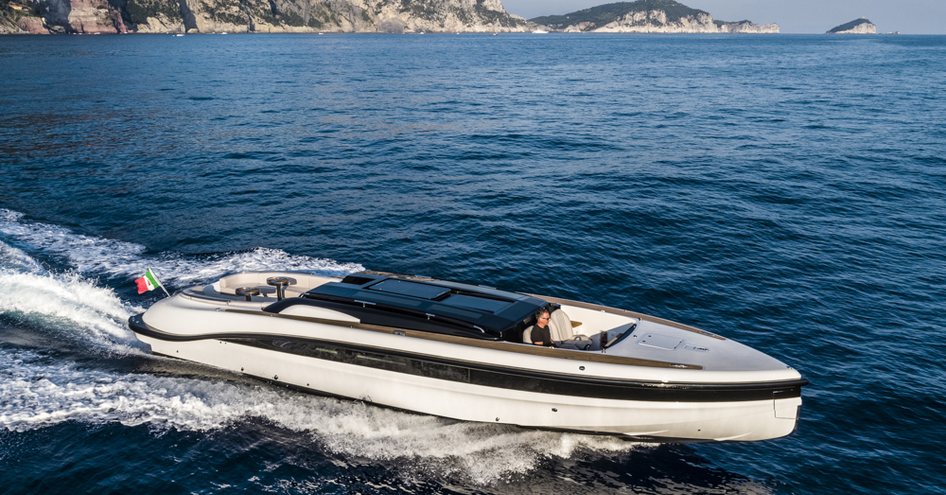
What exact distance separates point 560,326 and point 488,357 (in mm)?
2432

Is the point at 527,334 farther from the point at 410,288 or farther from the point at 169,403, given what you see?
Answer: the point at 169,403

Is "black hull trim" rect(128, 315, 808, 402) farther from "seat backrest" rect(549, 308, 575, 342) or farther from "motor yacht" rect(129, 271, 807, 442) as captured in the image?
"seat backrest" rect(549, 308, 575, 342)

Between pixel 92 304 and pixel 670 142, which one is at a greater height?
pixel 670 142

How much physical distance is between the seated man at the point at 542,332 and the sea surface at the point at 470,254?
2001mm

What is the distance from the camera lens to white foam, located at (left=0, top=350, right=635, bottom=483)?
13.6 metres

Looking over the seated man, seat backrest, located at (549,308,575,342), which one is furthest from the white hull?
seat backrest, located at (549,308,575,342)

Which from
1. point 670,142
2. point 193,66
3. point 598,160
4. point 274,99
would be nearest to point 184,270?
point 598,160

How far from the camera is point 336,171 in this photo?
36.9 m

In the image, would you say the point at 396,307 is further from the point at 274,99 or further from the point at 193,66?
the point at 193,66

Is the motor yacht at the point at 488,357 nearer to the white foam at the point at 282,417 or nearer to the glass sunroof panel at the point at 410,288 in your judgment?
the glass sunroof panel at the point at 410,288

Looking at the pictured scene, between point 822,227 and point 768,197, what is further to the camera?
point 768,197

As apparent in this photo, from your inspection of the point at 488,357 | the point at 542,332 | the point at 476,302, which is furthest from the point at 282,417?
the point at 542,332

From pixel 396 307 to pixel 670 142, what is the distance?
1313 inches

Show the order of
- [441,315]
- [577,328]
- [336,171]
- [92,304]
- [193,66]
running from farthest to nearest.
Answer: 1. [193,66]
2. [336,171]
3. [92,304]
4. [577,328]
5. [441,315]
